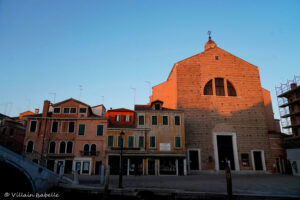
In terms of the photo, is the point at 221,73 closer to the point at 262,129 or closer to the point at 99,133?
the point at 262,129

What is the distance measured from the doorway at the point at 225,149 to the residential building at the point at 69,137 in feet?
50.0

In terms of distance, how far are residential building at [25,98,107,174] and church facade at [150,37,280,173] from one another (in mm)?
11409

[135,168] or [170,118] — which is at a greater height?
[170,118]

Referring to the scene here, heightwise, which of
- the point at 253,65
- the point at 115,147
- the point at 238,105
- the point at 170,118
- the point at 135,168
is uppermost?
the point at 253,65

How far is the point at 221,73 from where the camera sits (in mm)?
32188

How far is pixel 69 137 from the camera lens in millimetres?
26172

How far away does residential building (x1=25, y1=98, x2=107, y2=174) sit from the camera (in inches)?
992

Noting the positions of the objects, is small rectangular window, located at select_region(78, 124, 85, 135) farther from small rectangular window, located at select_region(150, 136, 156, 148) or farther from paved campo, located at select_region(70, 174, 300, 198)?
paved campo, located at select_region(70, 174, 300, 198)

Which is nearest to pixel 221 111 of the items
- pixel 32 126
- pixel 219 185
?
pixel 219 185

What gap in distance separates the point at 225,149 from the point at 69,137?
66.3 feet

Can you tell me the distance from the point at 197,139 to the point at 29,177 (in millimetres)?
20630

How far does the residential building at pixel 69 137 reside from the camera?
25203mm

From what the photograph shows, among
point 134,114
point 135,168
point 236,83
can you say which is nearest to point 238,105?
point 236,83

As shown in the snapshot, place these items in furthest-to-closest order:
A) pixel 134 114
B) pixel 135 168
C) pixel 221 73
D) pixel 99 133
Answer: pixel 221 73, pixel 134 114, pixel 99 133, pixel 135 168
